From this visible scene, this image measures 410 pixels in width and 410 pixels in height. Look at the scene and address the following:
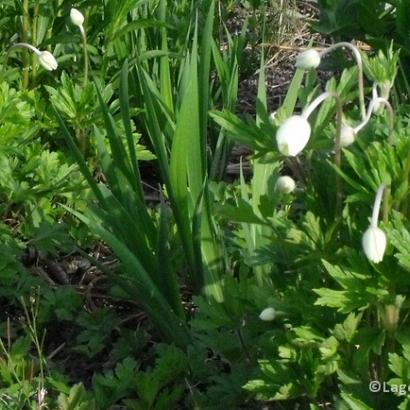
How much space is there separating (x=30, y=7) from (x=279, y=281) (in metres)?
1.53

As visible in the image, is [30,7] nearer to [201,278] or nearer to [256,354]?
[201,278]

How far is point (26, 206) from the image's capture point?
9.17 feet

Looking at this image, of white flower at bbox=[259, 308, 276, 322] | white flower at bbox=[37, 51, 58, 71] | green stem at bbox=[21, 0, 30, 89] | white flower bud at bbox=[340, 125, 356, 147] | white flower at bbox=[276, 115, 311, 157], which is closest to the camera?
white flower at bbox=[276, 115, 311, 157]

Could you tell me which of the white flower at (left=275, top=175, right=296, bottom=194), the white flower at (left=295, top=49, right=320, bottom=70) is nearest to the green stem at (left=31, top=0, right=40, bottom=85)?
the white flower at (left=275, top=175, right=296, bottom=194)

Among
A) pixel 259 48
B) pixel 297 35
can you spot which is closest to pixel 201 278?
pixel 259 48

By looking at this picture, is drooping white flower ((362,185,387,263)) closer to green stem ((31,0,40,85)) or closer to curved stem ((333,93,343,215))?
curved stem ((333,93,343,215))

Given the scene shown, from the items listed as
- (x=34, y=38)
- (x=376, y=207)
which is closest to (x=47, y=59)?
(x=34, y=38)

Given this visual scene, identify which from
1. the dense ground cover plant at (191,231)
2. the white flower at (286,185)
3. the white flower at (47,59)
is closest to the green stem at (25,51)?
the dense ground cover plant at (191,231)

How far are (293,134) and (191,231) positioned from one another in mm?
873

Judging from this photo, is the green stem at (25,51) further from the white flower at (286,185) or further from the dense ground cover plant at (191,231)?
the white flower at (286,185)

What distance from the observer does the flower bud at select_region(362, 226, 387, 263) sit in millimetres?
1487

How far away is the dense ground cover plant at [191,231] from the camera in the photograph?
5.51 ft

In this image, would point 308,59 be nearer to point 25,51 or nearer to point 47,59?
point 47,59

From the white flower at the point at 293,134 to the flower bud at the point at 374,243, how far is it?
0.17 meters
